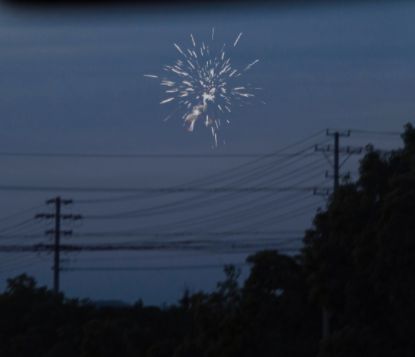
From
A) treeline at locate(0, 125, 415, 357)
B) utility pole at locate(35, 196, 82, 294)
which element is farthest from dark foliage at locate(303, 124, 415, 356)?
utility pole at locate(35, 196, 82, 294)

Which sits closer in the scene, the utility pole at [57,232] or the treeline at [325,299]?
the treeline at [325,299]

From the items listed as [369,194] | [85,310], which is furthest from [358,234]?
[85,310]

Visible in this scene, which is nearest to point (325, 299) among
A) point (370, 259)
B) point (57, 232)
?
point (370, 259)

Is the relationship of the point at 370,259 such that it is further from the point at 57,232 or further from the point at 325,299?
the point at 57,232

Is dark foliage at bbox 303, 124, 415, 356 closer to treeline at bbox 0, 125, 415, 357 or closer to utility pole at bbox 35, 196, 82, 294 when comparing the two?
treeline at bbox 0, 125, 415, 357

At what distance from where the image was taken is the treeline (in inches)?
746

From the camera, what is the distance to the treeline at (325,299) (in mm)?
18938

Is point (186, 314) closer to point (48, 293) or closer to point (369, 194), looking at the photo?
point (48, 293)

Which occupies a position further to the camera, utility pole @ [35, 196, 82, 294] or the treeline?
utility pole @ [35, 196, 82, 294]

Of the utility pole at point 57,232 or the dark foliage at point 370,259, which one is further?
the utility pole at point 57,232

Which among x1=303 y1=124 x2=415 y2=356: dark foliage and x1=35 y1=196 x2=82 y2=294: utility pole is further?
x1=35 y1=196 x2=82 y2=294: utility pole

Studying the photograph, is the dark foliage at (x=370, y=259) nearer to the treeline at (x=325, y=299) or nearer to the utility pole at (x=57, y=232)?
the treeline at (x=325, y=299)

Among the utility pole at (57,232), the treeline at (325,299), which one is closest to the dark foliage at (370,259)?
the treeline at (325,299)

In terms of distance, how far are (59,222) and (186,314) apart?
12003mm
